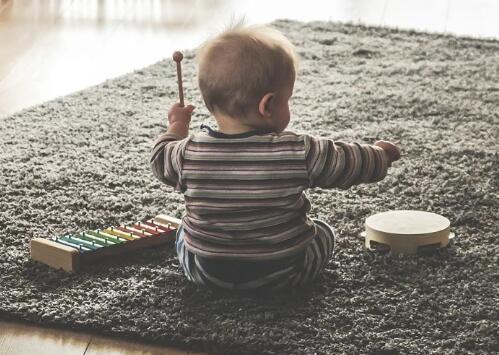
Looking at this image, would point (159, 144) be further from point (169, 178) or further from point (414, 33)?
point (414, 33)

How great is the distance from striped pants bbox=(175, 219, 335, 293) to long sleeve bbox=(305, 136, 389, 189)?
0.12 meters

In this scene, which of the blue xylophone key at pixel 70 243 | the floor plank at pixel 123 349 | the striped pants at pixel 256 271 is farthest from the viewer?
the blue xylophone key at pixel 70 243

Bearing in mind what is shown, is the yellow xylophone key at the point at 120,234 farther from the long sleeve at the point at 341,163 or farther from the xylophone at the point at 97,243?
the long sleeve at the point at 341,163

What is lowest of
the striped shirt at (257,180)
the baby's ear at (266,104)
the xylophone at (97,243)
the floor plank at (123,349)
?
the floor plank at (123,349)

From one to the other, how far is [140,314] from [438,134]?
0.98m

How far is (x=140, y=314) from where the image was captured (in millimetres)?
1397

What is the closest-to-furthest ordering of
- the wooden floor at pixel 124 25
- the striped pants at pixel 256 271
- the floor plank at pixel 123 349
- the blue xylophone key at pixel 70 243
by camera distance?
the floor plank at pixel 123 349
the striped pants at pixel 256 271
the blue xylophone key at pixel 70 243
the wooden floor at pixel 124 25

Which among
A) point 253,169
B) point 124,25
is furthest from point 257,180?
point 124,25

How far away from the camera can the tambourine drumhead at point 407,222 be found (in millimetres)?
1562

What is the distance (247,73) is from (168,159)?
19cm

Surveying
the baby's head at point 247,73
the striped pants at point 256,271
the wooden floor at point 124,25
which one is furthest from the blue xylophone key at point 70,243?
the wooden floor at point 124,25

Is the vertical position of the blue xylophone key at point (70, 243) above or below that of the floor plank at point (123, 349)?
above

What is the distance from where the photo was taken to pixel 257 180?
55.1 inches

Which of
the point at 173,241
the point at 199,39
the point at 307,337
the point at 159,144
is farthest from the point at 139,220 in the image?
the point at 199,39
